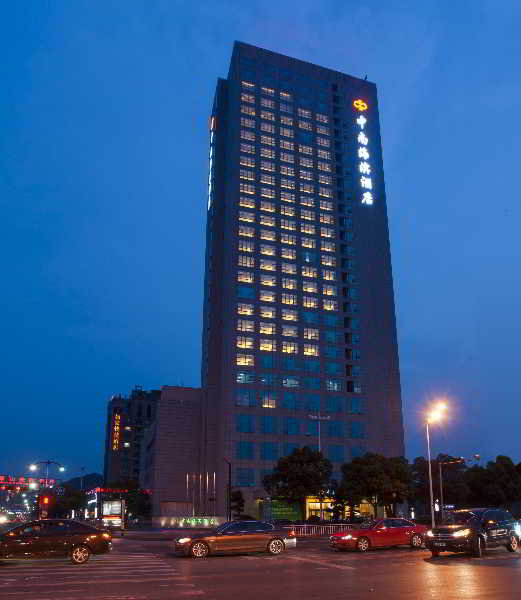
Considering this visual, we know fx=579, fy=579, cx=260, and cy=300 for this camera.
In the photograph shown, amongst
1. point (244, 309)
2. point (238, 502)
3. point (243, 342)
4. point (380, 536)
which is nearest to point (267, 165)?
point (244, 309)

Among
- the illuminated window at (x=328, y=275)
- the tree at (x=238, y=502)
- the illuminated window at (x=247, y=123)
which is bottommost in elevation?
the tree at (x=238, y=502)

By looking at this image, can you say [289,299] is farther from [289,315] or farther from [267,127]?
[267,127]

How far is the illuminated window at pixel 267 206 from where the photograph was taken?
118688 mm

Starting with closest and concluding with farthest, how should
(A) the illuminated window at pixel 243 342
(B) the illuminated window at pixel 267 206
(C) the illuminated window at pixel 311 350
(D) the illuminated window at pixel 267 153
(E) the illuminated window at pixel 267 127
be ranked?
(A) the illuminated window at pixel 243 342, (C) the illuminated window at pixel 311 350, (B) the illuminated window at pixel 267 206, (D) the illuminated window at pixel 267 153, (E) the illuminated window at pixel 267 127

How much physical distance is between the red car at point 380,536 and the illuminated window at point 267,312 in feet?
266

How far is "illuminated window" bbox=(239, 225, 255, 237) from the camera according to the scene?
378ft

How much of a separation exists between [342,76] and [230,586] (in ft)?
455

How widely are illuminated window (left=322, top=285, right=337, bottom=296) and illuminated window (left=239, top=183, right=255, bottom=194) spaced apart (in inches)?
969

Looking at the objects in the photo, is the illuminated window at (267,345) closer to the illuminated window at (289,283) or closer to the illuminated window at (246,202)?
the illuminated window at (289,283)

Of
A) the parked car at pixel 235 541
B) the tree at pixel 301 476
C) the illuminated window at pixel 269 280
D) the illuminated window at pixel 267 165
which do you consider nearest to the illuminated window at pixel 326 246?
the illuminated window at pixel 269 280

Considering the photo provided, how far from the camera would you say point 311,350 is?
114188mm

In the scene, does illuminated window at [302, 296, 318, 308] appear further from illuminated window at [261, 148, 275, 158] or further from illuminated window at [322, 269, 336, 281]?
illuminated window at [261, 148, 275, 158]

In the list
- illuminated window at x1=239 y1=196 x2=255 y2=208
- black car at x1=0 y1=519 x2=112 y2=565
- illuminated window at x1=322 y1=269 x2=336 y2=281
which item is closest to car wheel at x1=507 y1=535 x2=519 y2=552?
black car at x1=0 y1=519 x2=112 y2=565

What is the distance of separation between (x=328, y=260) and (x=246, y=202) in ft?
69.3
